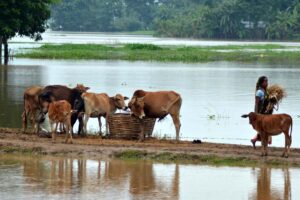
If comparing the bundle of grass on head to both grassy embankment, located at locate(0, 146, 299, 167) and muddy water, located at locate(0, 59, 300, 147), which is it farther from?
muddy water, located at locate(0, 59, 300, 147)

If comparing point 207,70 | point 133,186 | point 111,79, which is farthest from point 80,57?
point 133,186

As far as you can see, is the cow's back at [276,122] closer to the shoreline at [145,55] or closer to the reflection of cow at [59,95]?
the reflection of cow at [59,95]

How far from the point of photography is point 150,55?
6406cm

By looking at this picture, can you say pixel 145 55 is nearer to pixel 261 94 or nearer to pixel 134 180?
pixel 261 94

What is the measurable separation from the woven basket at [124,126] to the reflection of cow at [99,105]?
8.0 inches

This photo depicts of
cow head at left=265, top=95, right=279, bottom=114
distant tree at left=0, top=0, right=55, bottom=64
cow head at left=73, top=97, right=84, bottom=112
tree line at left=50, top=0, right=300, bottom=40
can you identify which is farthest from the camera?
tree line at left=50, top=0, right=300, bottom=40

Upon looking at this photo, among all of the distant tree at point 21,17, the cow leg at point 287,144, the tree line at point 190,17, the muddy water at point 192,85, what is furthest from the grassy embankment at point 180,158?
the tree line at point 190,17

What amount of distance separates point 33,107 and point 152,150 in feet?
11.6

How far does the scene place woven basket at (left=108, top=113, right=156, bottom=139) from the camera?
17750 mm

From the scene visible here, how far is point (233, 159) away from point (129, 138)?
3033mm

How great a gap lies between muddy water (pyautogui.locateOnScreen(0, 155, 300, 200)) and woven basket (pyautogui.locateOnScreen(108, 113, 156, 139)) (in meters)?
2.55

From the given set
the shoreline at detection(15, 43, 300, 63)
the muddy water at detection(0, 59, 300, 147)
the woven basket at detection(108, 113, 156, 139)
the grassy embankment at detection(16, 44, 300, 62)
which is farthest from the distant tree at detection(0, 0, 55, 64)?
the woven basket at detection(108, 113, 156, 139)

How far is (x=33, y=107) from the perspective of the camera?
734 inches

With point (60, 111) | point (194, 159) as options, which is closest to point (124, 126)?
point (60, 111)
